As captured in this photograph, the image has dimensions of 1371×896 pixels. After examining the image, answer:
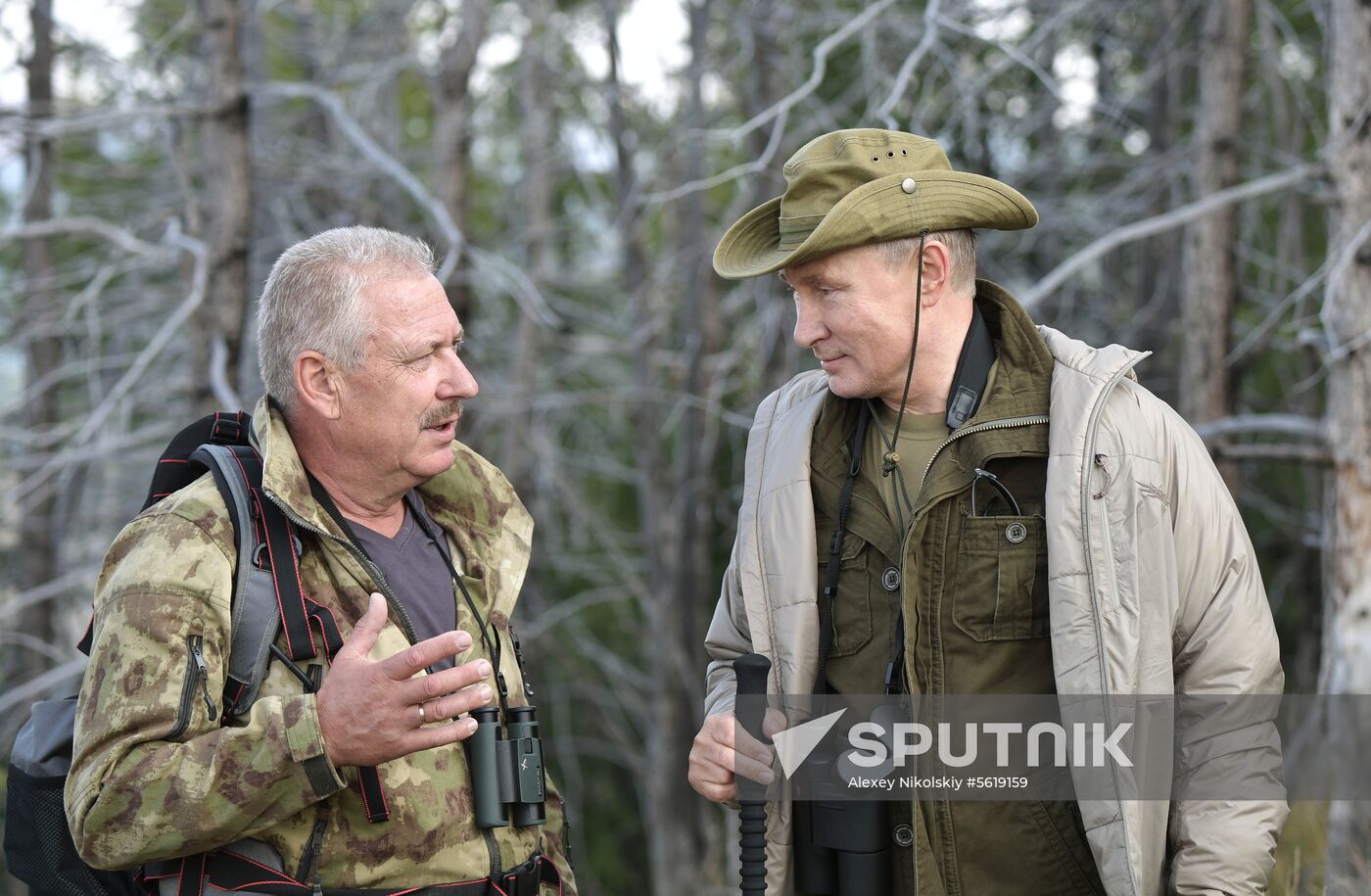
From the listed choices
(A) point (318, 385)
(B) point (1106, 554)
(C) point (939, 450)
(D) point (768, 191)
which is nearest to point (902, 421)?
(C) point (939, 450)

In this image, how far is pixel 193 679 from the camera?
2.01 metres

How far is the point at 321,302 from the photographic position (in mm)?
2330

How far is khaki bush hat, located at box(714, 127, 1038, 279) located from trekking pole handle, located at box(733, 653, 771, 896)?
73 cm

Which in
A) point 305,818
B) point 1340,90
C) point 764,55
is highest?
point 764,55

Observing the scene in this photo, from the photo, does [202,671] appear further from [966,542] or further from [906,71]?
[906,71]

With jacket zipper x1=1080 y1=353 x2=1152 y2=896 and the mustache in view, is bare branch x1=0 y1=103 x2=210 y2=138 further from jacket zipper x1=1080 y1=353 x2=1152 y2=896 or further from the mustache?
jacket zipper x1=1080 y1=353 x2=1152 y2=896

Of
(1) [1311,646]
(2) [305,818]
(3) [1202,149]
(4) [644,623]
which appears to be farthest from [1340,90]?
(4) [644,623]

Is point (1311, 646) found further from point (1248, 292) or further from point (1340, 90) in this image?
point (1340, 90)

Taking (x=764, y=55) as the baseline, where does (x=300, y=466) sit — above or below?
below

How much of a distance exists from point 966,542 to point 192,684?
133cm

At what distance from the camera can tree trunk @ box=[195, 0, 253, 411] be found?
462 centimetres

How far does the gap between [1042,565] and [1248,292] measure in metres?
4.85

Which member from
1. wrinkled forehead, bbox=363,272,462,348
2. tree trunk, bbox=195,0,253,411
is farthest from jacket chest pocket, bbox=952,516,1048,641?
tree trunk, bbox=195,0,253,411

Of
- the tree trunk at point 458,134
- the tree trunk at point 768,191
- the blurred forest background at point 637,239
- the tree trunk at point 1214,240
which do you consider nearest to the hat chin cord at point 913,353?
the blurred forest background at point 637,239
